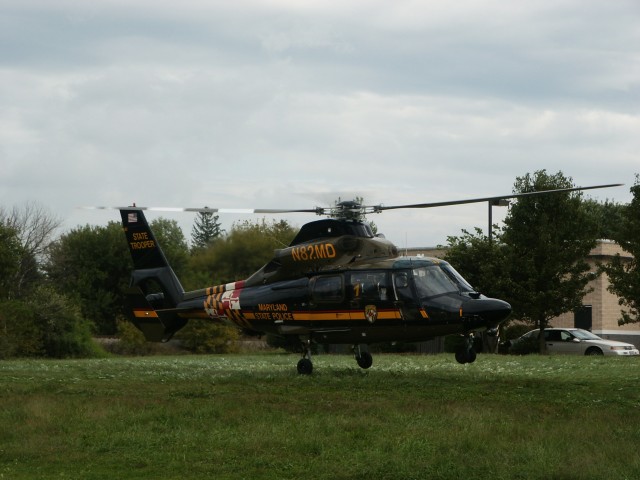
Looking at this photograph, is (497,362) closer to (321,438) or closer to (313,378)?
(313,378)

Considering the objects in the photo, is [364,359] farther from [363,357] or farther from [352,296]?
[352,296]

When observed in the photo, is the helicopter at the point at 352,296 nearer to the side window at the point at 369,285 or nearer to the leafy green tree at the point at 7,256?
the side window at the point at 369,285

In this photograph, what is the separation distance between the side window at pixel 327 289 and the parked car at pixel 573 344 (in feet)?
76.6

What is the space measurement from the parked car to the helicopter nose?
2307 centimetres

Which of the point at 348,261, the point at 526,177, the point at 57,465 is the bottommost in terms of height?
the point at 57,465

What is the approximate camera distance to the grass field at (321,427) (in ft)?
46.6

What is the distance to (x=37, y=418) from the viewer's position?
18.7 m

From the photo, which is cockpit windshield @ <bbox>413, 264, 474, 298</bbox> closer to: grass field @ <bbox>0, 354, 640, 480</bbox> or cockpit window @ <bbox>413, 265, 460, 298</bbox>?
cockpit window @ <bbox>413, 265, 460, 298</bbox>

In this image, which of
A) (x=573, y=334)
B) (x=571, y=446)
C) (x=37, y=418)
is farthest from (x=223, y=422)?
(x=573, y=334)

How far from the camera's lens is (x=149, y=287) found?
105 feet

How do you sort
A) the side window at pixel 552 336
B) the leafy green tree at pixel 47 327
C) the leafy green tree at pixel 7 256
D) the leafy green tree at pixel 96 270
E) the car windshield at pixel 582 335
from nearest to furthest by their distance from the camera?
the leafy green tree at pixel 47 327 → the car windshield at pixel 582 335 → the side window at pixel 552 336 → the leafy green tree at pixel 7 256 → the leafy green tree at pixel 96 270

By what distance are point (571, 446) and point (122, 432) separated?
7.24 m

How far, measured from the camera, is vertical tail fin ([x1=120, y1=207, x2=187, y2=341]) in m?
31.2

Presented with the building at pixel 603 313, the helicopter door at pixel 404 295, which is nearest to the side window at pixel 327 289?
the helicopter door at pixel 404 295
